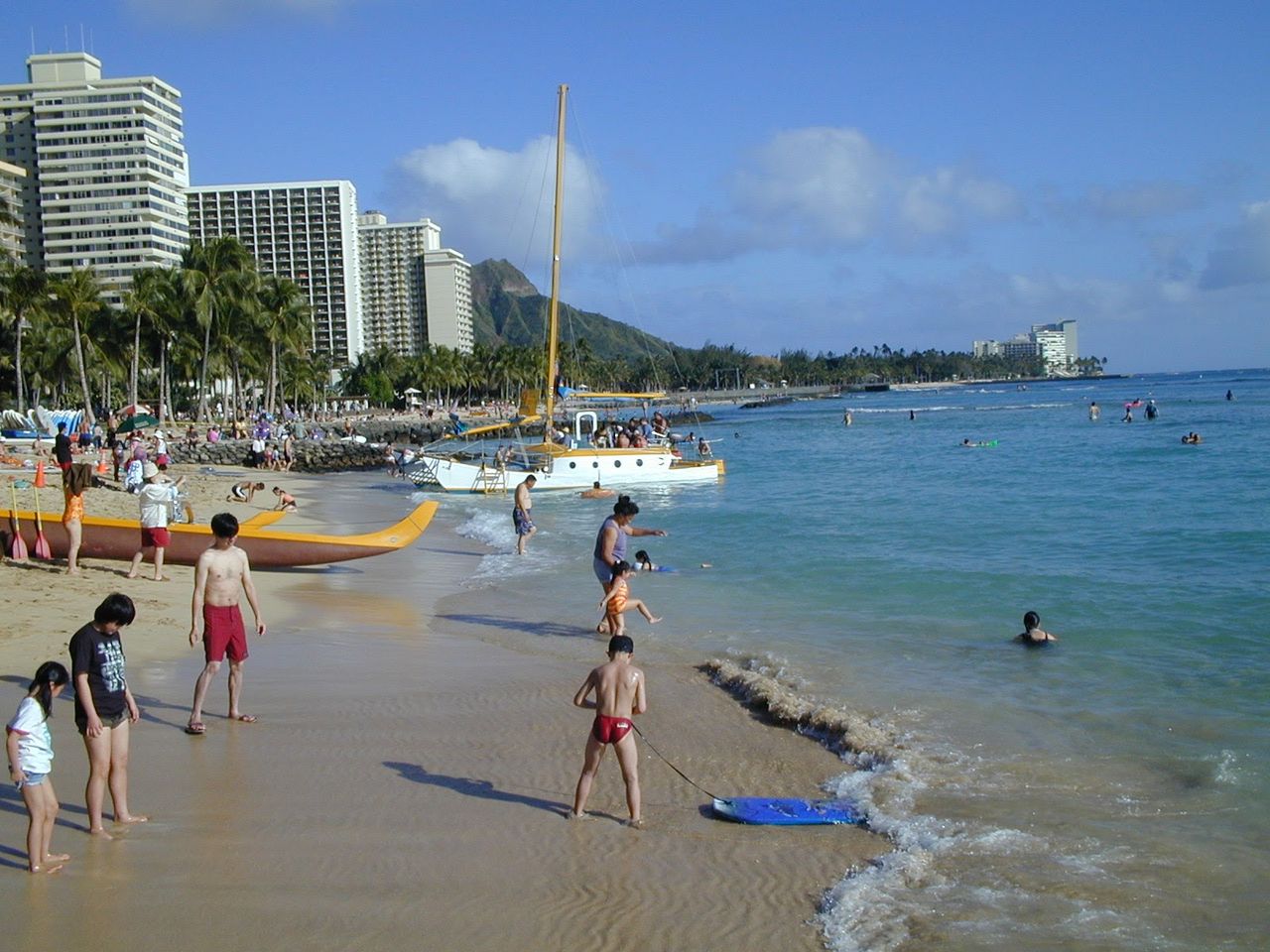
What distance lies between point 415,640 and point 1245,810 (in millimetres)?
8295

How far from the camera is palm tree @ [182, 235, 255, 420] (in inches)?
2386

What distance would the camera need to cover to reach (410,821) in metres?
6.58

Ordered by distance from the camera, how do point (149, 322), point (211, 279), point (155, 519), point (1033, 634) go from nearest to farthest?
point (1033, 634) < point (155, 519) < point (211, 279) < point (149, 322)

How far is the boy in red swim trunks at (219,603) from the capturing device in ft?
26.5

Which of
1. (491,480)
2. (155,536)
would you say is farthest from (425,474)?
(155,536)

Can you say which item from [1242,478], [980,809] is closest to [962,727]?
[980,809]

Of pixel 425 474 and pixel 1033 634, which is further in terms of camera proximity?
pixel 425 474

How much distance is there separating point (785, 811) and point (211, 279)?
62.6 meters

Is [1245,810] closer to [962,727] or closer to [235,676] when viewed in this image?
[962,727]

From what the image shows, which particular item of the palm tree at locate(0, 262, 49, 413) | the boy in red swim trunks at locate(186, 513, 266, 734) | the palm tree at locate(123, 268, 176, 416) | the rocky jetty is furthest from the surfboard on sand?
the palm tree at locate(123, 268, 176, 416)

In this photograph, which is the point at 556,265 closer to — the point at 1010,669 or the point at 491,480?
the point at 491,480

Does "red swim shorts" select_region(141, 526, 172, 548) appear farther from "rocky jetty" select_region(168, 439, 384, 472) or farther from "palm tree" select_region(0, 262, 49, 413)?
"palm tree" select_region(0, 262, 49, 413)

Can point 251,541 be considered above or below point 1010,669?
above

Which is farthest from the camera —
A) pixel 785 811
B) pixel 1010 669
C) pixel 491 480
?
pixel 491 480
